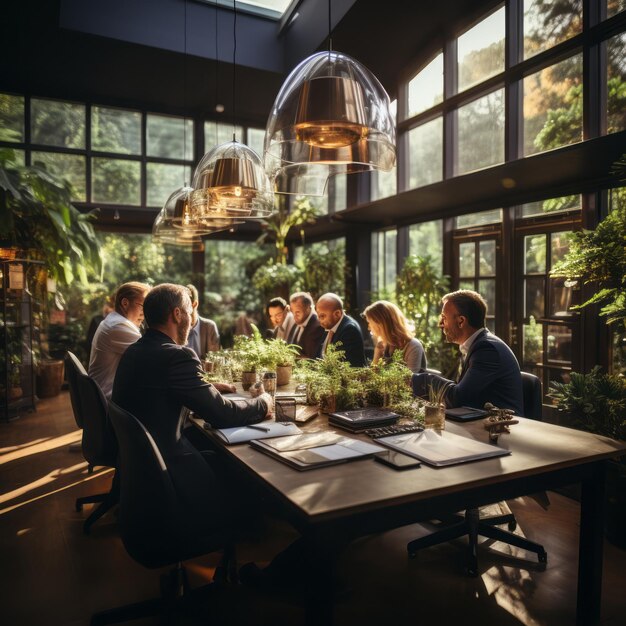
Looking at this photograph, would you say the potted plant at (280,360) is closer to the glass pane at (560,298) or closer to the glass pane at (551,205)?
the glass pane at (560,298)

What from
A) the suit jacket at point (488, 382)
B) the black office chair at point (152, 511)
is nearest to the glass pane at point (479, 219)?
the suit jacket at point (488, 382)

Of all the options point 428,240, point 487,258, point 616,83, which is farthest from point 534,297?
point 616,83

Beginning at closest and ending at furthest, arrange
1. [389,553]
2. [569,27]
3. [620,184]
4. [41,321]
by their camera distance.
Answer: [389,553] < [620,184] < [569,27] < [41,321]

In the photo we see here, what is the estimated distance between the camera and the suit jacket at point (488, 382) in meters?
2.81

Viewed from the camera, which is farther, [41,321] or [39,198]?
[41,321]

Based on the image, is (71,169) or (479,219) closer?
(479,219)

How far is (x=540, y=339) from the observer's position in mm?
5047

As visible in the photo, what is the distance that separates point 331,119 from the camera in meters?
2.10

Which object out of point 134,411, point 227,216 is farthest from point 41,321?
point 134,411

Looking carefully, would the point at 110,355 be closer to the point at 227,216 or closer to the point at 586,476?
A: the point at 227,216

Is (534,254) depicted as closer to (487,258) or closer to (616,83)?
(487,258)

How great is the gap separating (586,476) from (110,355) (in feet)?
10.0

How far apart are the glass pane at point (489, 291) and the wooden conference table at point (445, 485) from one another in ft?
11.3

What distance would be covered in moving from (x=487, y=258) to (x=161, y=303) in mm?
4215
